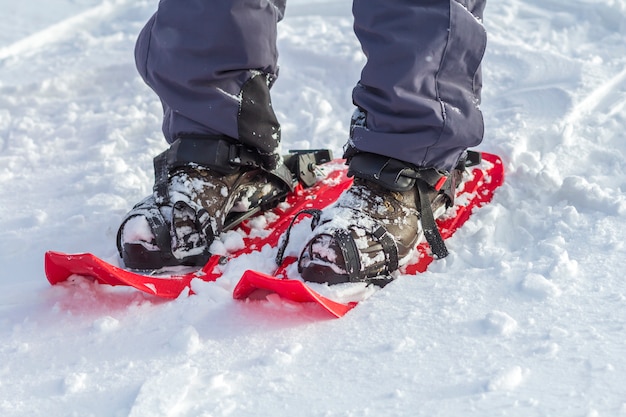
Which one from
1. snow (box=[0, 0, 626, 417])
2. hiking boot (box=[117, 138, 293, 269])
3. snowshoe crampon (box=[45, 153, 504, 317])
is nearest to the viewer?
snow (box=[0, 0, 626, 417])

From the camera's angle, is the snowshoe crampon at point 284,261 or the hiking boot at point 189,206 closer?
the snowshoe crampon at point 284,261

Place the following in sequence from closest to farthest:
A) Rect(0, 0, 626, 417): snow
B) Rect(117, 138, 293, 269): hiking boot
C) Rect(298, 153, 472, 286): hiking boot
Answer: Rect(0, 0, 626, 417): snow, Rect(298, 153, 472, 286): hiking boot, Rect(117, 138, 293, 269): hiking boot

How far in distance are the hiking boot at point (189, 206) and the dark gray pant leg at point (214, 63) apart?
68 mm

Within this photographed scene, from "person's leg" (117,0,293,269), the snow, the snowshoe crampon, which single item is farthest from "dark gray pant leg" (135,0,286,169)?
the snow

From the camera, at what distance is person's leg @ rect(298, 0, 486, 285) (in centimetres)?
178

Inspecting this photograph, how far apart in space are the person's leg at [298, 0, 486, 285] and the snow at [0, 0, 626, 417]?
107mm

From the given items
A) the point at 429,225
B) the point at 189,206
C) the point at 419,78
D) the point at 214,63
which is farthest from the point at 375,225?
the point at 214,63

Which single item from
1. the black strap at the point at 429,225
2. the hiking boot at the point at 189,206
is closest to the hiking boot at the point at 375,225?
the black strap at the point at 429,225

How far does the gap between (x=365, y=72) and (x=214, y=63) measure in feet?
1.34

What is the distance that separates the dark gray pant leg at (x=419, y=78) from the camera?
1.78 metres

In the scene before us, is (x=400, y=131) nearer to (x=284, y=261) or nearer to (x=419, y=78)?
(x=419, y=78)

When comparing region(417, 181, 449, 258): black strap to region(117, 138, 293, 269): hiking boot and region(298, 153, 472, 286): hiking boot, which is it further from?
region(117, 138, 293, 269): hiking boot

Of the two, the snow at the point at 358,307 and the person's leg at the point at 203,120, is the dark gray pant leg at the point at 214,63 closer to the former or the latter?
the person's leg at the point at 203,120

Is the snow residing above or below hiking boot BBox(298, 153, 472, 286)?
below
